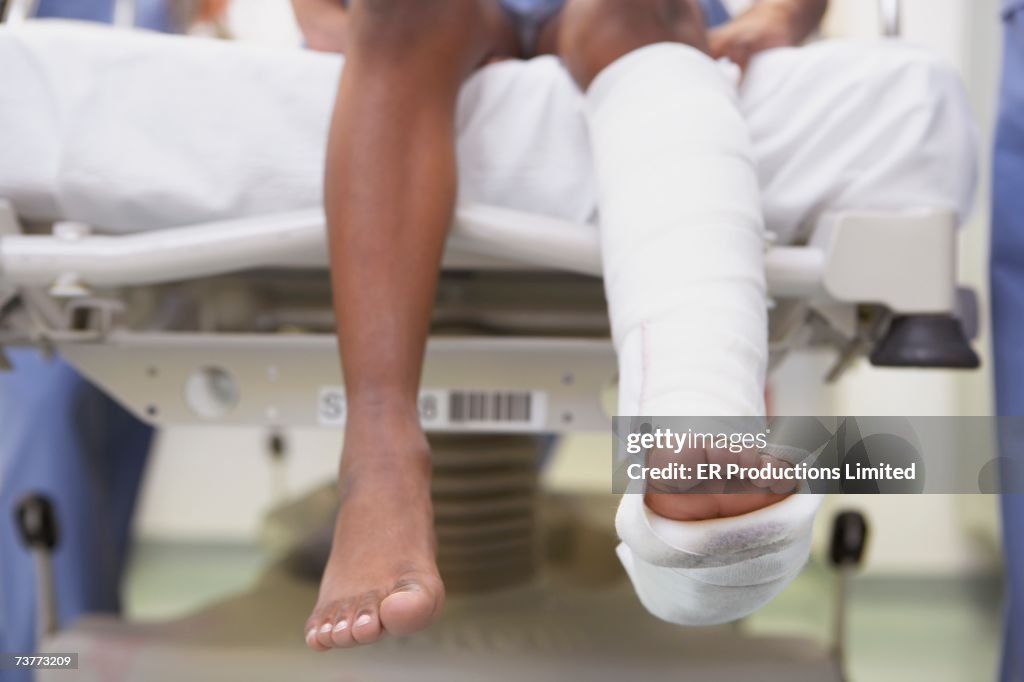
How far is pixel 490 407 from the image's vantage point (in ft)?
2.60

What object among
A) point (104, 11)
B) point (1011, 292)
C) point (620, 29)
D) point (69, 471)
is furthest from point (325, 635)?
point (104, 11)

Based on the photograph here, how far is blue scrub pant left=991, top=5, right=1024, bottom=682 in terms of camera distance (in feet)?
2.72

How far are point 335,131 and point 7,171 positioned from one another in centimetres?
27

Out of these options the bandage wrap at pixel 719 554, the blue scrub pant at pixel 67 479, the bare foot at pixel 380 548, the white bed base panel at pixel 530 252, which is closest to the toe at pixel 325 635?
the bare foot at pixel 380 548

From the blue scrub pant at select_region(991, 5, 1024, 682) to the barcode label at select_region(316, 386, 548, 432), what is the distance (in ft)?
1.41

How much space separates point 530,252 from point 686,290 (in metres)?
0.17

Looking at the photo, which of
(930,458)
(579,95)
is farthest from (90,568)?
(930,458)

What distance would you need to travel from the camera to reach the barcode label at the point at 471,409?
2.57 ft

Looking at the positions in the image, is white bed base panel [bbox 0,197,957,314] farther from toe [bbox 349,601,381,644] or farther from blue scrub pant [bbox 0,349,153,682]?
blue scrub pant [bbox 0,349,153,682]

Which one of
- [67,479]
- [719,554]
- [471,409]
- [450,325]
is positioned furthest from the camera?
[67,479]

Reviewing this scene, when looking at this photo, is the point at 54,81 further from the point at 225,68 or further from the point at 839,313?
the point at 839,313

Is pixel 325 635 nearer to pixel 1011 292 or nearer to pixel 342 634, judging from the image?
pixel 342 634

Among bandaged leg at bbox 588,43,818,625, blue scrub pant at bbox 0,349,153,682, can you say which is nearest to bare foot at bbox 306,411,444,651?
bandaged leg at bbox 588,43,818,625

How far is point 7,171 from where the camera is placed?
694mm
